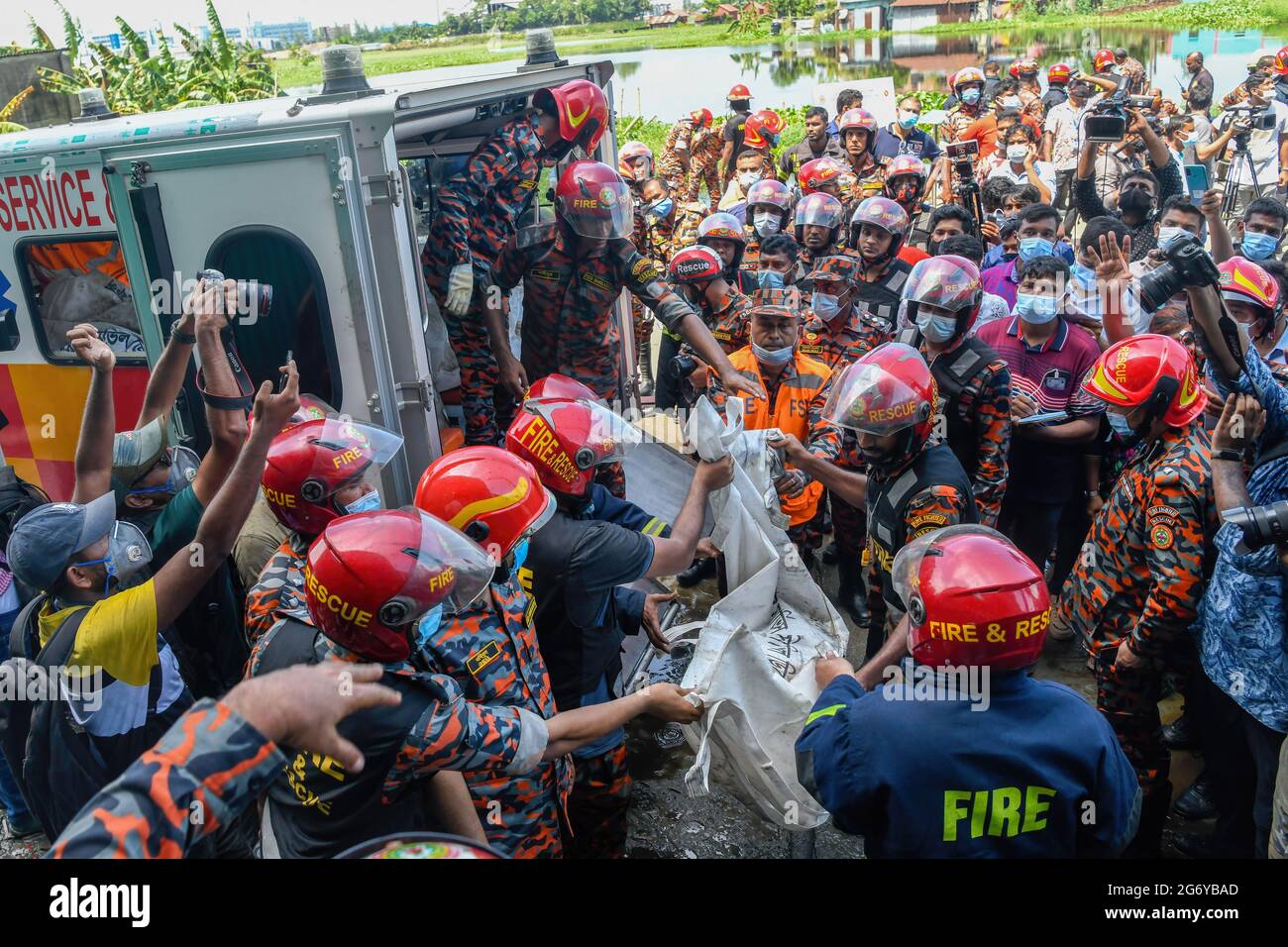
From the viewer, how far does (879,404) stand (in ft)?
10.2

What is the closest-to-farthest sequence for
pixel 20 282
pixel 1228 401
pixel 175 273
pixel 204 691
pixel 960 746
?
pixel 960 746
pixel 1228 401
pixel 204 691
pixel 175 273
pixel 20 282

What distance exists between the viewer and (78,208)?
13.9 ft

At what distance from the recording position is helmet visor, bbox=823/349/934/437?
3.11m

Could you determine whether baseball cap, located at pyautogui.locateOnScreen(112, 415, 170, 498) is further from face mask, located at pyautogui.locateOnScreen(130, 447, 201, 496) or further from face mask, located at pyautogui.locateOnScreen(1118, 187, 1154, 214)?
face mask, located at pyautogui.locateOnScreen(1118, 187, 1154, 214)

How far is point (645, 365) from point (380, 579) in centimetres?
766

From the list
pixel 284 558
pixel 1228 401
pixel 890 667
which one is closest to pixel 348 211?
pixel 284 558

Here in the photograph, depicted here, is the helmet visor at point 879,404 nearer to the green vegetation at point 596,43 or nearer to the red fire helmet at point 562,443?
the red fire helmet at point 562,443

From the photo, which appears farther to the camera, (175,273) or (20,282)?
(20,282)

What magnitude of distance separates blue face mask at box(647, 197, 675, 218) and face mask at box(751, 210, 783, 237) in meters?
1.69

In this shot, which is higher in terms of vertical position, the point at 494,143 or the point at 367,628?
the point at 494,143

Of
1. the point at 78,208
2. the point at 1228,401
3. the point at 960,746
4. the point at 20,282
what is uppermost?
the point at 78,208

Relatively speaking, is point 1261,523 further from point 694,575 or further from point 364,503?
point 694,575

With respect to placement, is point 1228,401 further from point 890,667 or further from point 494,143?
point 494,143

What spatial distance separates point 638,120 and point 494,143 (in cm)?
1677
